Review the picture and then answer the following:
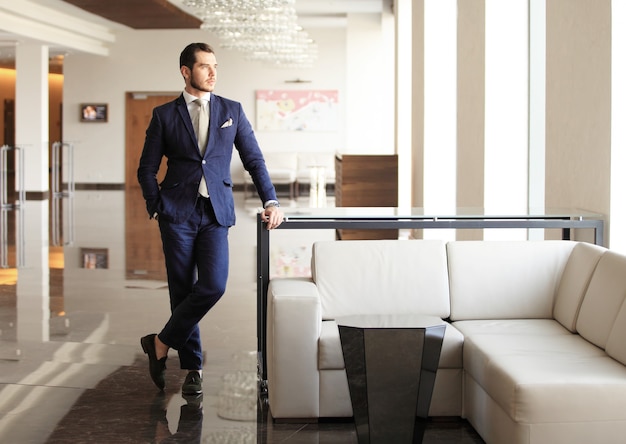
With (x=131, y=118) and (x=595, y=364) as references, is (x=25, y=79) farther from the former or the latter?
(x=595, y=364)

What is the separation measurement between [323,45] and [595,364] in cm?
2032

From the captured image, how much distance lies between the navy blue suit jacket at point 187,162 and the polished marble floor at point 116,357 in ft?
3.15

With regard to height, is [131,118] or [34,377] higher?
[131,118]

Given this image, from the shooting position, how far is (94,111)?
24.4 metres

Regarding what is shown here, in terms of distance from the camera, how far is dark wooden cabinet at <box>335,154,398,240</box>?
39.2 feet

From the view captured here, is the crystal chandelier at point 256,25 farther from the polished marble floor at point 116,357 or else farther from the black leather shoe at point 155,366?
the black leather shoe at point 155,366

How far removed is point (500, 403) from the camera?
12.4 ft

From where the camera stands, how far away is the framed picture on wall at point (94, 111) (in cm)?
2438

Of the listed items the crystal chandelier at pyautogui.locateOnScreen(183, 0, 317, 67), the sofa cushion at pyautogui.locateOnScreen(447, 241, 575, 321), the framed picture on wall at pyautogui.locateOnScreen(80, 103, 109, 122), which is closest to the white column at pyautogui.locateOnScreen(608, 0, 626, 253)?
the sofa cushion at pyautogui.locateOnScreen(447, 241, 575, 321)

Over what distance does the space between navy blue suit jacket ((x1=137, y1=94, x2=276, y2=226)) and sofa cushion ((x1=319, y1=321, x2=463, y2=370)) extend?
0.86 metres

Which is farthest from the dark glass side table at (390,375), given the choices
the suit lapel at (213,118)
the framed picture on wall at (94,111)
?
the framed picture on wall at (94,111)

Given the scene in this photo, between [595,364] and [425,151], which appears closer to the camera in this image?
[595,364]

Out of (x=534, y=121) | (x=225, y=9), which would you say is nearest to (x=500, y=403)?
(x=534, y=121)

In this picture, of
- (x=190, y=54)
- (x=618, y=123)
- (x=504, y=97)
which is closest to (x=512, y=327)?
(x=618, y=123)
